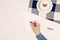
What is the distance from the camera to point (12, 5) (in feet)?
4.94

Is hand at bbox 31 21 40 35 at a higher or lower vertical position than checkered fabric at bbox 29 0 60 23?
lower

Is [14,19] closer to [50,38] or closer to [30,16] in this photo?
[30,16]

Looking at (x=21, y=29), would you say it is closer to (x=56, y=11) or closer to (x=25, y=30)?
(x=25, y=30)

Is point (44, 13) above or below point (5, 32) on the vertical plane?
above

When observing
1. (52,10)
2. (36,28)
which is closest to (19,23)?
(36,28)

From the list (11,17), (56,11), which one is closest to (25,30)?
(11,17)

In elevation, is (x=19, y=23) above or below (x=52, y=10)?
below

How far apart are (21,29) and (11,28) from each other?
0.26 feet

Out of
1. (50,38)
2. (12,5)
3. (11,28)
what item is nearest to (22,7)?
(12,5)

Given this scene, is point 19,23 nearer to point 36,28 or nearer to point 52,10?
point 36,28

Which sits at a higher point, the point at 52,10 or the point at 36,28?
the point at 52,10

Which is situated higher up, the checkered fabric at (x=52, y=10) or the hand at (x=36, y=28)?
the checkered fabric at (x=52, y=10)

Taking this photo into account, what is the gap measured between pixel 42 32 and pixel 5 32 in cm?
29

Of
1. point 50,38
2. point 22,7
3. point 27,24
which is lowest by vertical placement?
point 50,38
